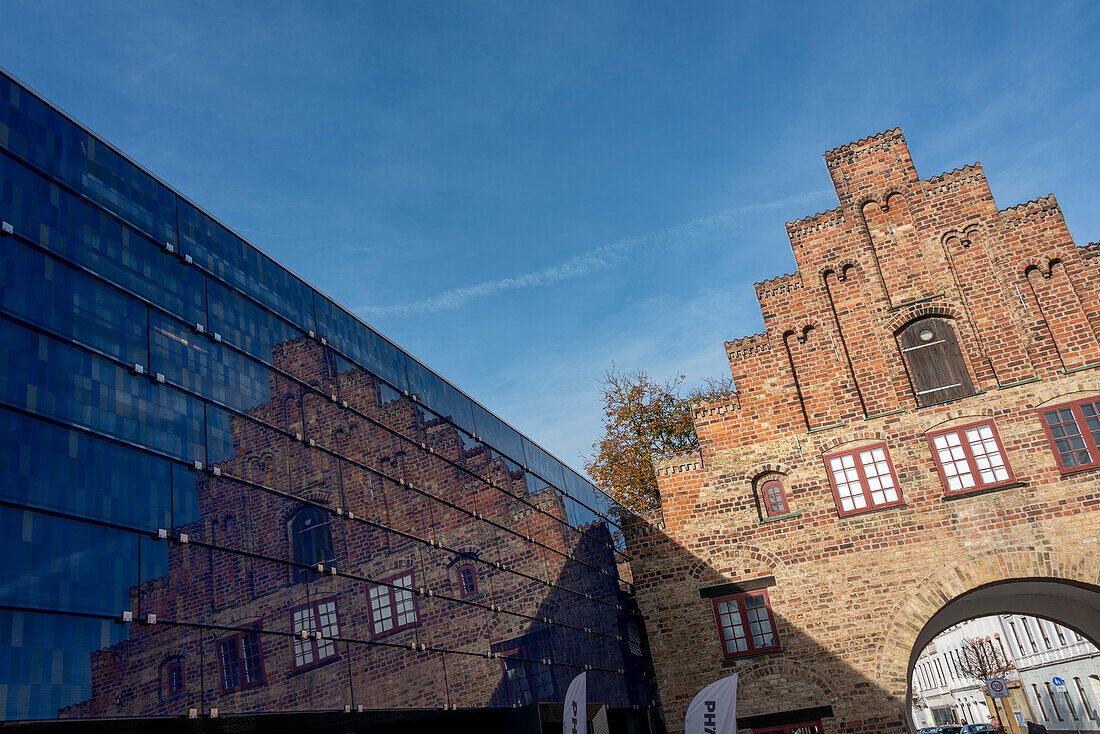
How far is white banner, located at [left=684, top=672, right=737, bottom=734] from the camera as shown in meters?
17.9

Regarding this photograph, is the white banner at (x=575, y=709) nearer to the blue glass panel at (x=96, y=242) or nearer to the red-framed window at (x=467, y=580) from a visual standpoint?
the red-framed window at (x=467, y=580)

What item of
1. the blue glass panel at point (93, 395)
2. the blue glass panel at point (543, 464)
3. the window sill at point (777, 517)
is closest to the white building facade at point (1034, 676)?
the window sill at point (777, 517)

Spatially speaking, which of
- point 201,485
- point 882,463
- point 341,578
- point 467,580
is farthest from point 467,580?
point 882,463

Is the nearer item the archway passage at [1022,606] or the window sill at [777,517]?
the archway passage at [1022,606]

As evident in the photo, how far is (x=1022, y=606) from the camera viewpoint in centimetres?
2489

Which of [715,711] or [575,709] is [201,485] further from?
[715,711]

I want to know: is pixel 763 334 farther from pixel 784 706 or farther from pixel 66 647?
pixel 66 647

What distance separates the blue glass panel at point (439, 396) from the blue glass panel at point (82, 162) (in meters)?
6.66

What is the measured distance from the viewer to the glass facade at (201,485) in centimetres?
911

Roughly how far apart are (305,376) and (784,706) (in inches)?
625

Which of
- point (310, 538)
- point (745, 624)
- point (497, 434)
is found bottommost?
point (745, 624)

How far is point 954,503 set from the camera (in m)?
23.0

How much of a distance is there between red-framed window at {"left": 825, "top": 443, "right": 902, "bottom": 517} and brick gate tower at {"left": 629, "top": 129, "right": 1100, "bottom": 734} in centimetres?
6

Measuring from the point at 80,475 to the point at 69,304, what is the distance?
Answer: 2094 mm
